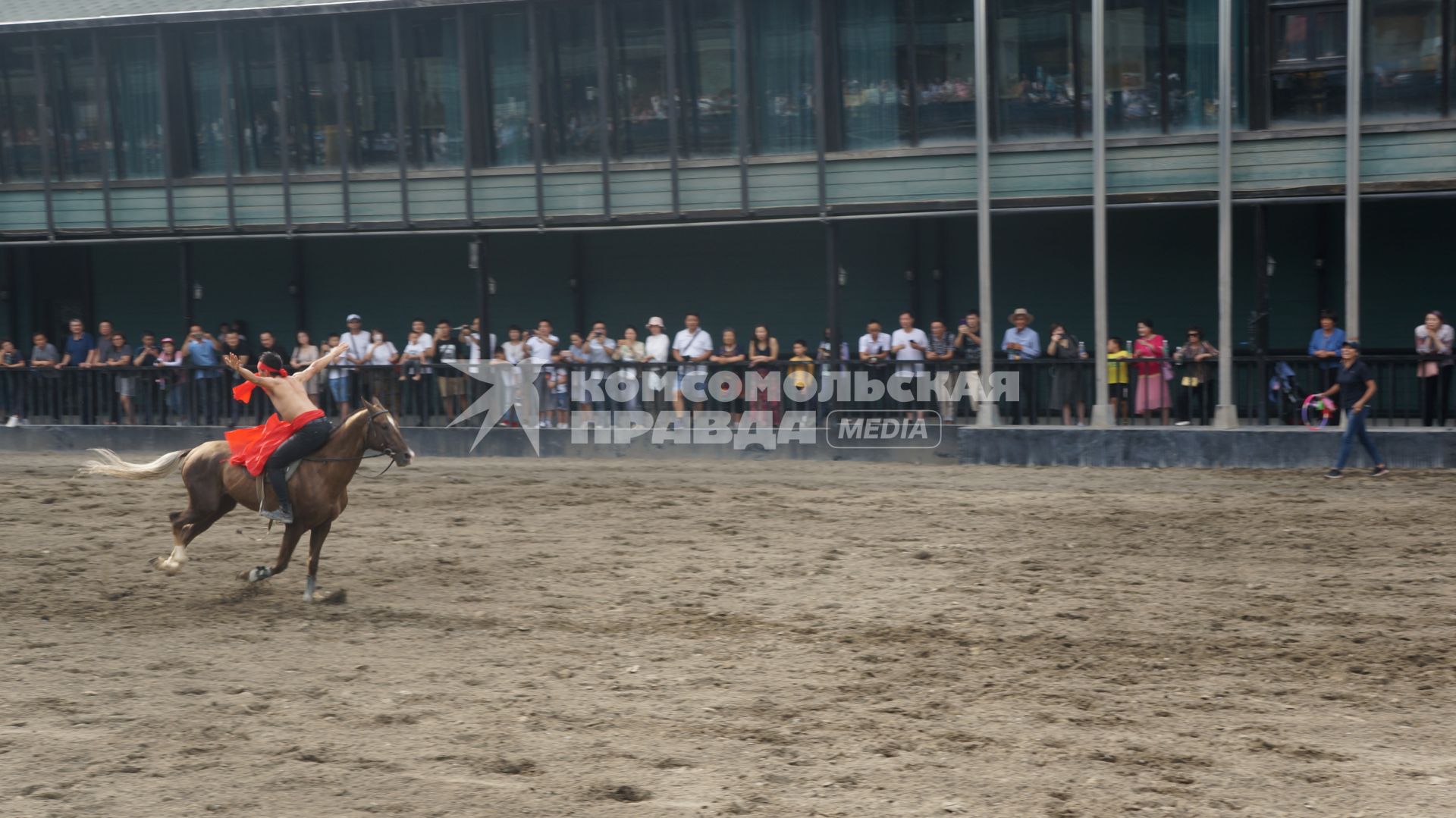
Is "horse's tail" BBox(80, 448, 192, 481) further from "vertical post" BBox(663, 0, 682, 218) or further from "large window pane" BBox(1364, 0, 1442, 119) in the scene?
"large window pane" BBox(1364, 0, 1442, 119)

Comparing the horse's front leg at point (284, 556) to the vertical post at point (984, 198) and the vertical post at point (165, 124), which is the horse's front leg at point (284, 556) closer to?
the vertical post at point (984, 198)

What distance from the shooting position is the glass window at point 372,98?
2388 cm

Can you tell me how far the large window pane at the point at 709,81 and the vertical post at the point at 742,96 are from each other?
0.15 m

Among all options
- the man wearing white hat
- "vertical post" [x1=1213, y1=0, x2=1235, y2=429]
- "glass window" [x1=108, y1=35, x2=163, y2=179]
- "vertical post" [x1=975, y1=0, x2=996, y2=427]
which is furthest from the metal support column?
"glass window" [x1=108, y1=35, x2=163, y2=179]

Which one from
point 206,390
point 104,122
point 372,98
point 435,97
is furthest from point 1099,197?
point 104,122

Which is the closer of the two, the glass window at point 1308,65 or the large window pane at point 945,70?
the glass window at point 1308,65

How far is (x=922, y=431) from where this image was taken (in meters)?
19.4

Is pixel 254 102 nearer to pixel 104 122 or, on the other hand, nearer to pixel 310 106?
pixel 310 106

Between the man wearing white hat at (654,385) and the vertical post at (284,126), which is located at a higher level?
the vertical post at (284,126)

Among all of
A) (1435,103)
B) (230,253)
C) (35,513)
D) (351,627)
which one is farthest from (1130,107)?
(230,253)

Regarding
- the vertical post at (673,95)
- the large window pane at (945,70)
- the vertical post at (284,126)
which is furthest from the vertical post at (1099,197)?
the vertical post at (284,126)

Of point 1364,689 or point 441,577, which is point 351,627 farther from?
point 1364,689

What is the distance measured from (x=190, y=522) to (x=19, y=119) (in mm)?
16730

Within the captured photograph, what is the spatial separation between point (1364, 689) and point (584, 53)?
17.2m
